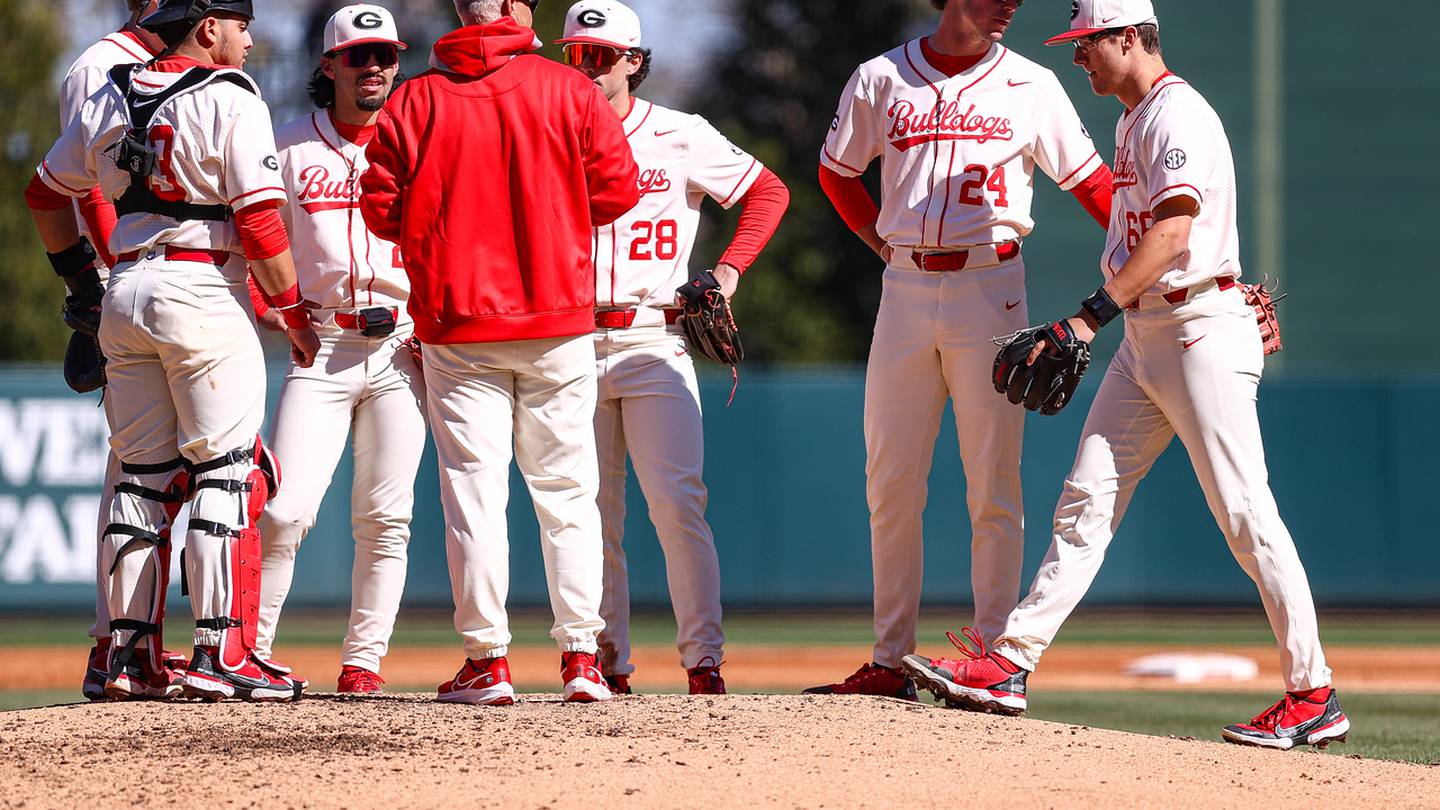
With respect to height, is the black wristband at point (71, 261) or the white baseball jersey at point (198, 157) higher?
the white baseball jersey at point (198, 157)

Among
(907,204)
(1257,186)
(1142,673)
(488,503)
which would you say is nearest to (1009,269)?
(907,204)

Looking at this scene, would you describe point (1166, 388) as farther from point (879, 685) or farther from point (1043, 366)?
point (879, 685)

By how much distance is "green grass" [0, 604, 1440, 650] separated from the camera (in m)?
11.8

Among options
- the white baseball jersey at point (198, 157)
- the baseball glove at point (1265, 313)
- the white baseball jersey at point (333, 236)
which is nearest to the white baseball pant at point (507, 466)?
the white baseball jersey at point (198, 157)

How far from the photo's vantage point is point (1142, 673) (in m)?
9.97

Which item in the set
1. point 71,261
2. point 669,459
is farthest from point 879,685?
point 71,261

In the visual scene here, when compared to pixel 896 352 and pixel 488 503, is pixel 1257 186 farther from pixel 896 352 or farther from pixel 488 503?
pixel 488 503

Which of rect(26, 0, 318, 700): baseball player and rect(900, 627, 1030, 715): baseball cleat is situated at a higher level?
rect(26, 0, 318, 700): baseball player

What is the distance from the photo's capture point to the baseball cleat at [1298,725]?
4617 mm

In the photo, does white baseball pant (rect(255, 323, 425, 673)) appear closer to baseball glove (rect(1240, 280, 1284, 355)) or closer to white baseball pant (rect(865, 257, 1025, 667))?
white baseball pant (rect(865, 257, 1025, 667))

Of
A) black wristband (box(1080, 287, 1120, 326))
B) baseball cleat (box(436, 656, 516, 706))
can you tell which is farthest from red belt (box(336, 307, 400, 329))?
black wristband (box(1080, 287, 1120, 326))

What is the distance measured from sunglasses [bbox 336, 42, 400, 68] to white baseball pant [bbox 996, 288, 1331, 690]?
2.52 m

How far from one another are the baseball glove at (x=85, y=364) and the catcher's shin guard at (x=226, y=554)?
81cm

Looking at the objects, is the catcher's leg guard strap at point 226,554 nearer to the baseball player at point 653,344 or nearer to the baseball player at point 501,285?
the baseball player at point 501,285
